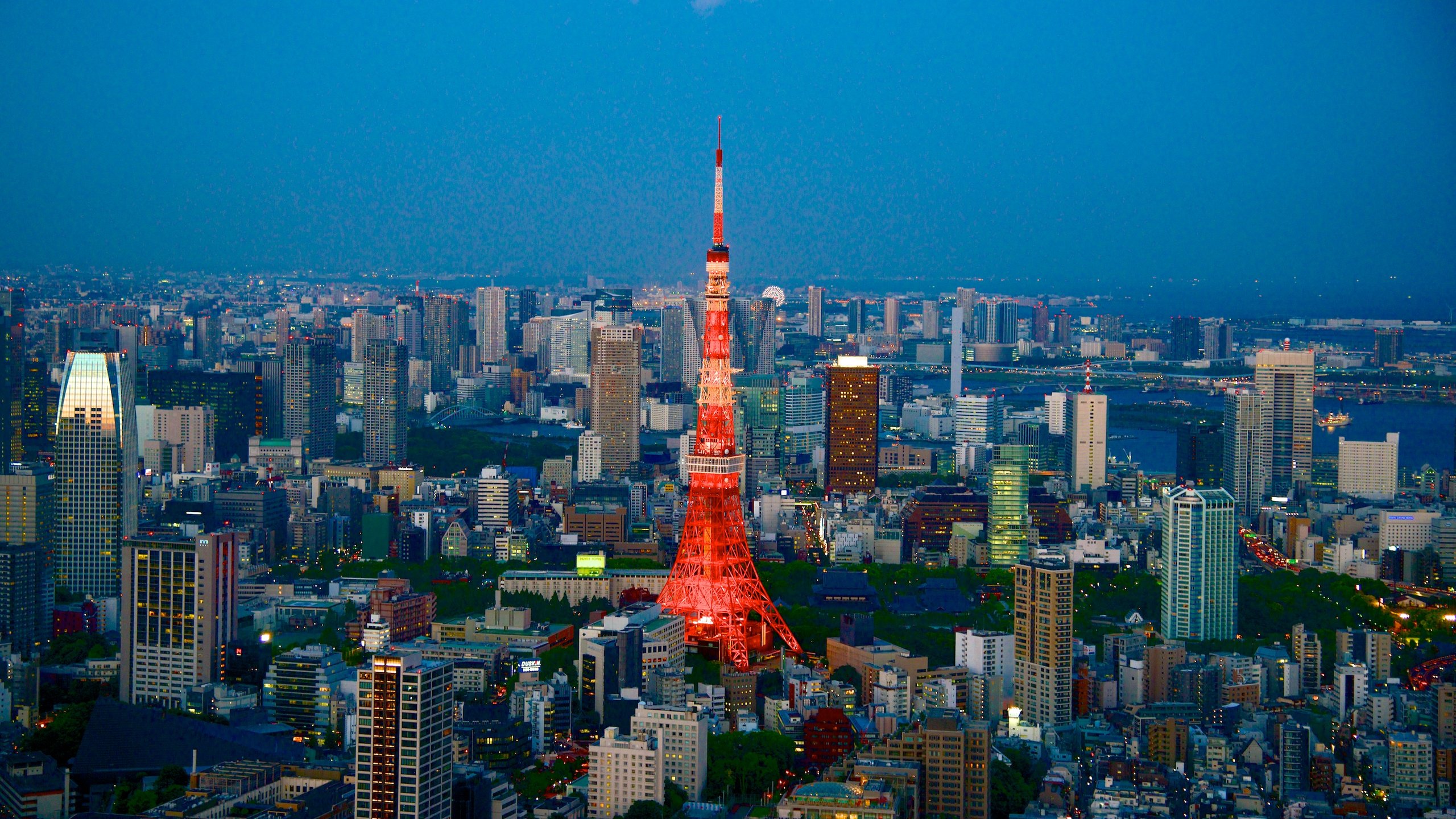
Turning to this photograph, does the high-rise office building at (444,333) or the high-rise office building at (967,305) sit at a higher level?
the high-rise office building at (967,305)

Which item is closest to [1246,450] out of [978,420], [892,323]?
[978,420]

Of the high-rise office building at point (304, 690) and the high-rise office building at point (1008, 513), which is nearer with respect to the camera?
the high-rise office building at point (304, 690)

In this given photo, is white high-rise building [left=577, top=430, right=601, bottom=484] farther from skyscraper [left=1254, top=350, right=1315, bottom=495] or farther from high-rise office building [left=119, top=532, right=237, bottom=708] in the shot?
high-rise office building [left=119, top=532, right=237, bottom=708]

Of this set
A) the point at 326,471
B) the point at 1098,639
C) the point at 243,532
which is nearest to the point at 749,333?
the point at 326,471

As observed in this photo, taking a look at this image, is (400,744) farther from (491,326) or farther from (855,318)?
(855,318)

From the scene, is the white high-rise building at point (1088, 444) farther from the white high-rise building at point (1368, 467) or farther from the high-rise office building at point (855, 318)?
the high-rise office building at point (855, 318)

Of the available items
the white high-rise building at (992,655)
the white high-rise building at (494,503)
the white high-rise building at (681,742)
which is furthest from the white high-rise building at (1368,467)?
the white high-rise building at (681,742)
